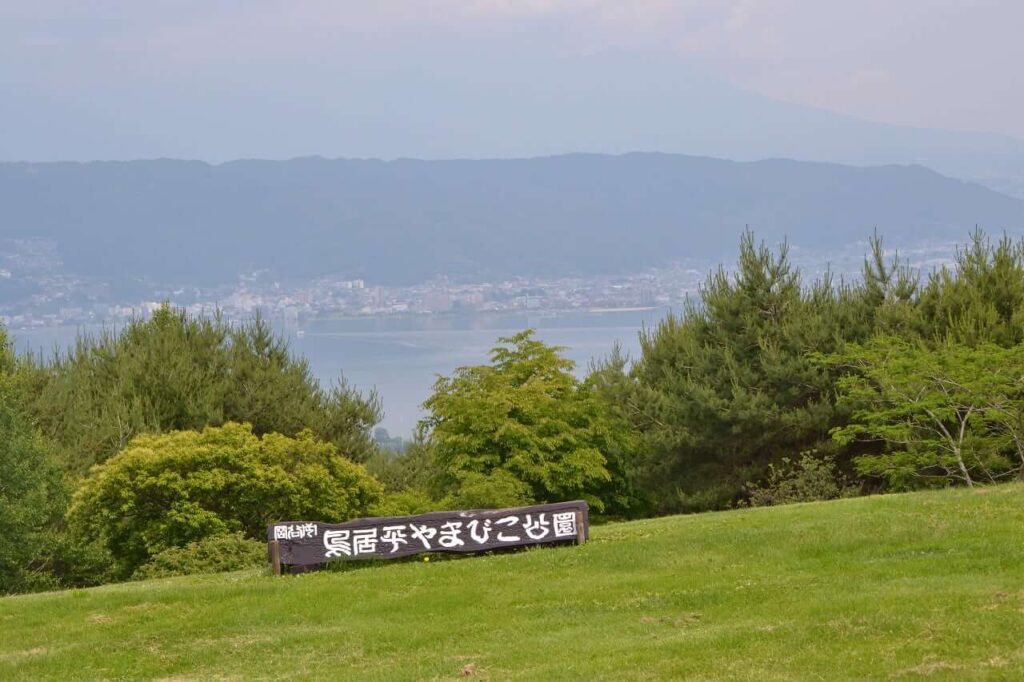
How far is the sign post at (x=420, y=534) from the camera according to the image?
20391 millimetres

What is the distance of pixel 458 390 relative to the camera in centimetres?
3653

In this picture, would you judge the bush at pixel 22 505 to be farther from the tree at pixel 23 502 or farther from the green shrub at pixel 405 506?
the green shrub at pixel 405 506

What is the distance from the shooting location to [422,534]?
20.8 meters

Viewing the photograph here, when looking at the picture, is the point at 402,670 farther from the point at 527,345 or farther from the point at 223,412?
the point at 223,412

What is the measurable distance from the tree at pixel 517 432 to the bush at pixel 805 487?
5016mm

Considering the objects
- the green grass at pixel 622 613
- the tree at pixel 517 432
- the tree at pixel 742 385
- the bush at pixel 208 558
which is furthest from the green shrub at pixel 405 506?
the green grass at pixel 622 613

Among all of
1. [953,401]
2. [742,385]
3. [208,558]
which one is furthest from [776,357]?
[208,558]

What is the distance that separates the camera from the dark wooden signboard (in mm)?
20391

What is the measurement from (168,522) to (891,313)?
2601 centimetres

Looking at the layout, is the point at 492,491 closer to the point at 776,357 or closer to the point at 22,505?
the point at 22,505

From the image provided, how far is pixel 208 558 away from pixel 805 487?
18657mm

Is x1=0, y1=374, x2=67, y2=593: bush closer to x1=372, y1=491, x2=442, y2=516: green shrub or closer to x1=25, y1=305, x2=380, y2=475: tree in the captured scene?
x1=372, y1=491, x2=442, y2=516: green shrub

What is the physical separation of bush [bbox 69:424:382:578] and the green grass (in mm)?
8790

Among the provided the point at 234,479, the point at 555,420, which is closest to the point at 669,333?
the point at 555,420
